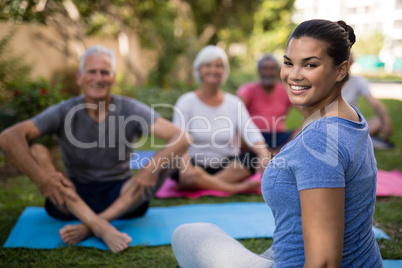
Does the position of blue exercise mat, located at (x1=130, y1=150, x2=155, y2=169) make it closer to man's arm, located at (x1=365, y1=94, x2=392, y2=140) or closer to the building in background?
man's arm, located at (x1=365, y1=94, x2=392, y2=140)

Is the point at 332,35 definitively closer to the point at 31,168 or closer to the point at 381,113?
the point at 31,168

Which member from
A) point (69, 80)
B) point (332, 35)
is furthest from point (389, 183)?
point (69, 80)

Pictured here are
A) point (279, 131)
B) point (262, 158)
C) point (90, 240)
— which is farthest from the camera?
point (279, 131)

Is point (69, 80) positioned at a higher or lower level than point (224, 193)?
higher

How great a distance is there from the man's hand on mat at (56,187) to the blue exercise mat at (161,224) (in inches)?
11.6

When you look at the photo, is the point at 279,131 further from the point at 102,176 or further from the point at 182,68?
the point at 182,68

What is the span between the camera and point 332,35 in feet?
3.75

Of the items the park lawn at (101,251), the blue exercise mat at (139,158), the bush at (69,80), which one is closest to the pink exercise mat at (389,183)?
the park lawn at (101,251)

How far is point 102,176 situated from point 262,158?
56.4 inches

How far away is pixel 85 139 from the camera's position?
2.69 m

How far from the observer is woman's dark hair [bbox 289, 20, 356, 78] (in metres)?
1.15

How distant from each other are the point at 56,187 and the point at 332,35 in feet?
6.47

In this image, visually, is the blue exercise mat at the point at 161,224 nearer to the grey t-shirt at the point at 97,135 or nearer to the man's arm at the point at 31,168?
A: the man's arm at the point at 31,168

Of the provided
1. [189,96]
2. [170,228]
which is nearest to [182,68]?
→ [189,96]
